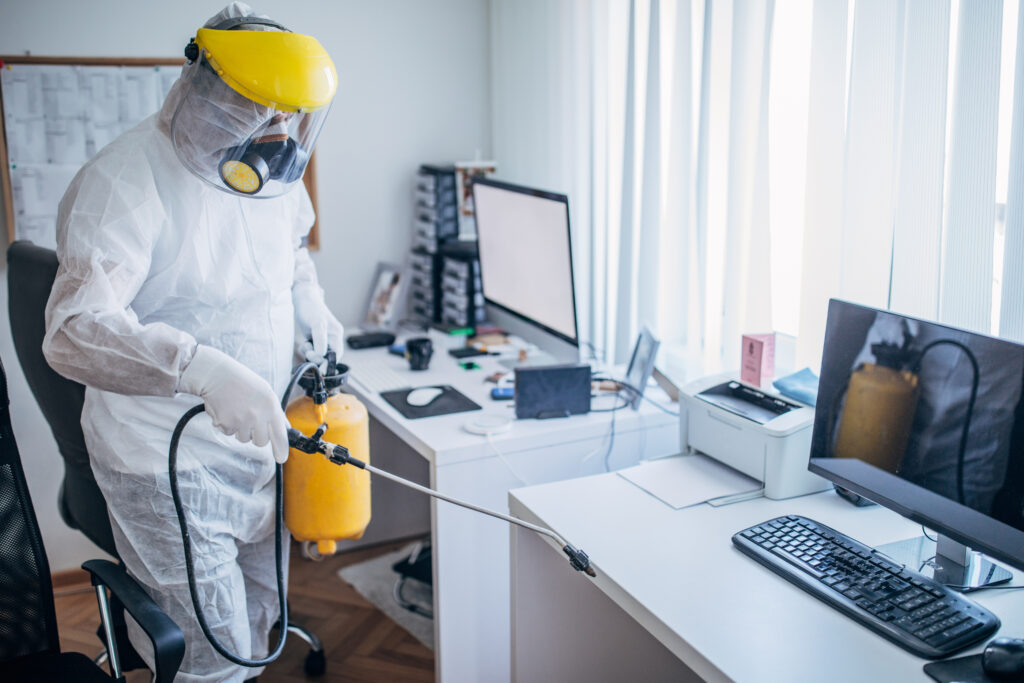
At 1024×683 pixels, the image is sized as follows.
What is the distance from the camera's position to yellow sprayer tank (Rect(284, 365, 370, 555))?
1.73 meters

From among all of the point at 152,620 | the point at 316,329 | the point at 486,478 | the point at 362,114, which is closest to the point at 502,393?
the point at 486,478

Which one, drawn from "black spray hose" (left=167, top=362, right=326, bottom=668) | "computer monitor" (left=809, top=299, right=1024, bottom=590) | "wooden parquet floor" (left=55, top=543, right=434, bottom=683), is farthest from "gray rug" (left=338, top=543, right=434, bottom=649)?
"computer monitor" (left=809, top=299, right=1024, bottom=590)

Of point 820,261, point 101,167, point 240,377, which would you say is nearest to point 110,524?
point 240,377

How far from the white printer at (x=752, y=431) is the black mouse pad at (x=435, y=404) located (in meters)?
0.53

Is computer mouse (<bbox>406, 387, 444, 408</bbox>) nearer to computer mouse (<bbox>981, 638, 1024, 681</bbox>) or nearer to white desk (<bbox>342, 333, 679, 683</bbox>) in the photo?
white desk (<bbox>342, 333, 679, 683</bbox>)

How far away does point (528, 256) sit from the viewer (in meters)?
2.24

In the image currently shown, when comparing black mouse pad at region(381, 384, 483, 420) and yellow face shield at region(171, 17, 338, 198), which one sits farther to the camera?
black mouse pad at region(381, 384, 483, 420)

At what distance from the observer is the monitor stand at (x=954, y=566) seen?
49.8 inches

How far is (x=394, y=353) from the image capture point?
2535mm

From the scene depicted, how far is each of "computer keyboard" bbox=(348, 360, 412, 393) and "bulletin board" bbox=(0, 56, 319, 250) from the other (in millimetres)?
953

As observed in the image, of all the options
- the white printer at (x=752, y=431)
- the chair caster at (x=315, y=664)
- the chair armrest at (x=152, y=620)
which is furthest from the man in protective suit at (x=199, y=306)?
the white printer at (x=752, y=431)

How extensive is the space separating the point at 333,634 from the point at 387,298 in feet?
3.42

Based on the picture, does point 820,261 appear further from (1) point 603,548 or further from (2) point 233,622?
(2) point 233,622

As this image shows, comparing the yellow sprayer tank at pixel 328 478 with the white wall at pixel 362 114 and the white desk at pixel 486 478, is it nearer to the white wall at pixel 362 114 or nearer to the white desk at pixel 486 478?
the white desk at pixel 486 478
